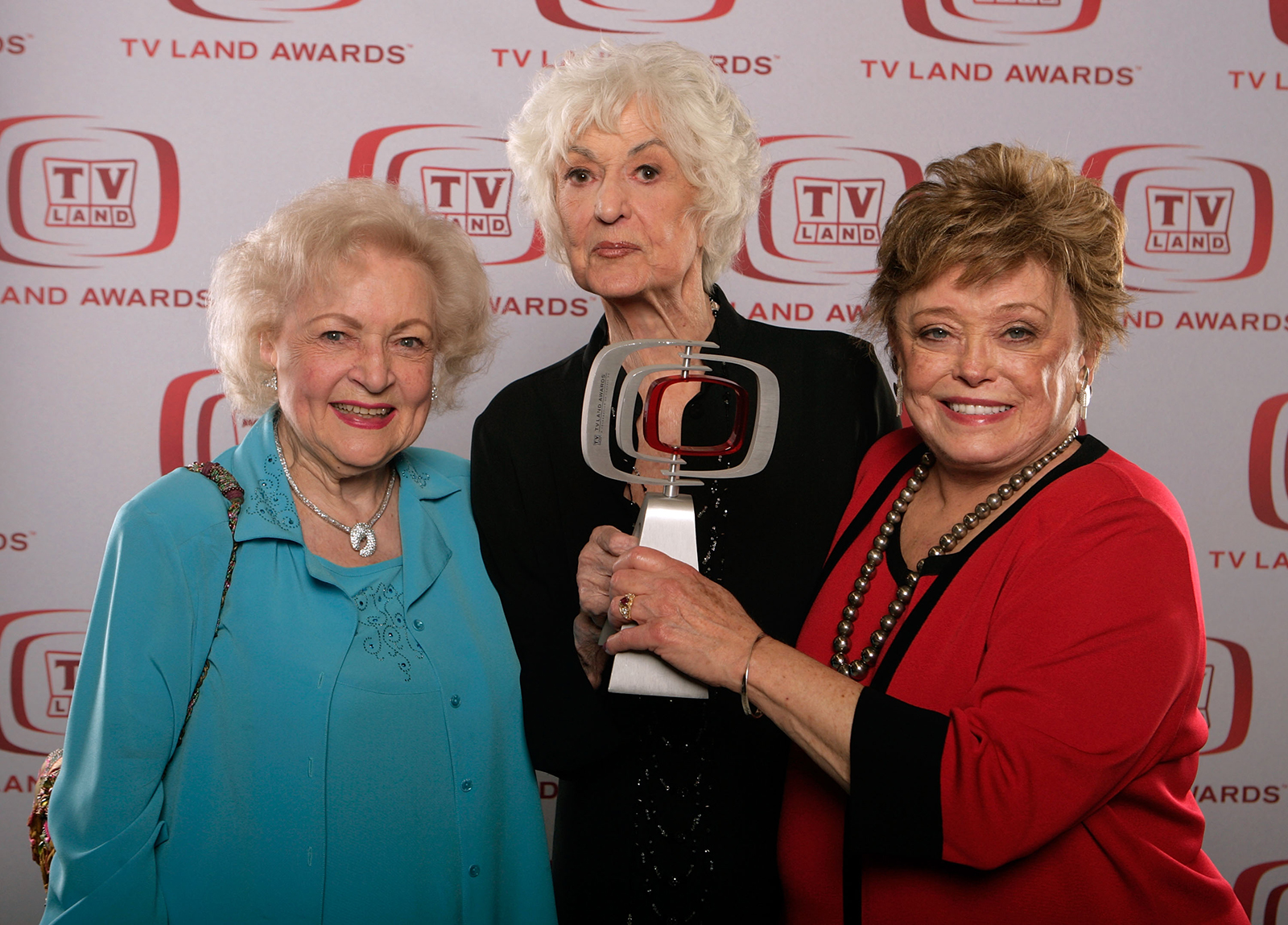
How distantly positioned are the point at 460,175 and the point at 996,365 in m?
1.69

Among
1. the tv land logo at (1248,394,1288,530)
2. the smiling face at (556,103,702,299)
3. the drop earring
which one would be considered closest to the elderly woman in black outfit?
the smiling face at (556,103,702,299)

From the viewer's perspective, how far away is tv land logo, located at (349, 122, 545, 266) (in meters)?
2.47

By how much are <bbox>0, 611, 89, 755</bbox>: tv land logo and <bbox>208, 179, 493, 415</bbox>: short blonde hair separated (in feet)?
4.44

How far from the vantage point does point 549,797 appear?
2.68 meters

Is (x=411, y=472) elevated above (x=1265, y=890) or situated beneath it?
elevated above

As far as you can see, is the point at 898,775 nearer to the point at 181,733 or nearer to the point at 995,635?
the point at 995,635

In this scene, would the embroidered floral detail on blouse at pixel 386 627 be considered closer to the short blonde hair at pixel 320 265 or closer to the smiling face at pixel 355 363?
the smiling face at pixel 355 363

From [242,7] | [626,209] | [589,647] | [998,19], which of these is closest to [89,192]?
[242,7]

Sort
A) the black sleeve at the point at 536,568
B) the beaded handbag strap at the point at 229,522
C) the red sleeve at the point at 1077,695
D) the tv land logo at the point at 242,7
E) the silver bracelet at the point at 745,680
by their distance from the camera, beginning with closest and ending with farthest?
the red sleeve at the point at 1077,695 → the silver bracelet at the point at 745,680 → the beaded handbag strap at the point at 229,522 → the black sleeve at the point at 536,568 → the tv land logo at the point at 242,7

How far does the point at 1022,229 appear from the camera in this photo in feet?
3.94

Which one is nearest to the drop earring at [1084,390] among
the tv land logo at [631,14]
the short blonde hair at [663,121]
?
the short blonde hair at [663,121]

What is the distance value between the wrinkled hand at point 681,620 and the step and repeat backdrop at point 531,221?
1398 millimetres

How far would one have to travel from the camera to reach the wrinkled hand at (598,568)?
127 cm

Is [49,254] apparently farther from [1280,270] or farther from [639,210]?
[1280,270]
